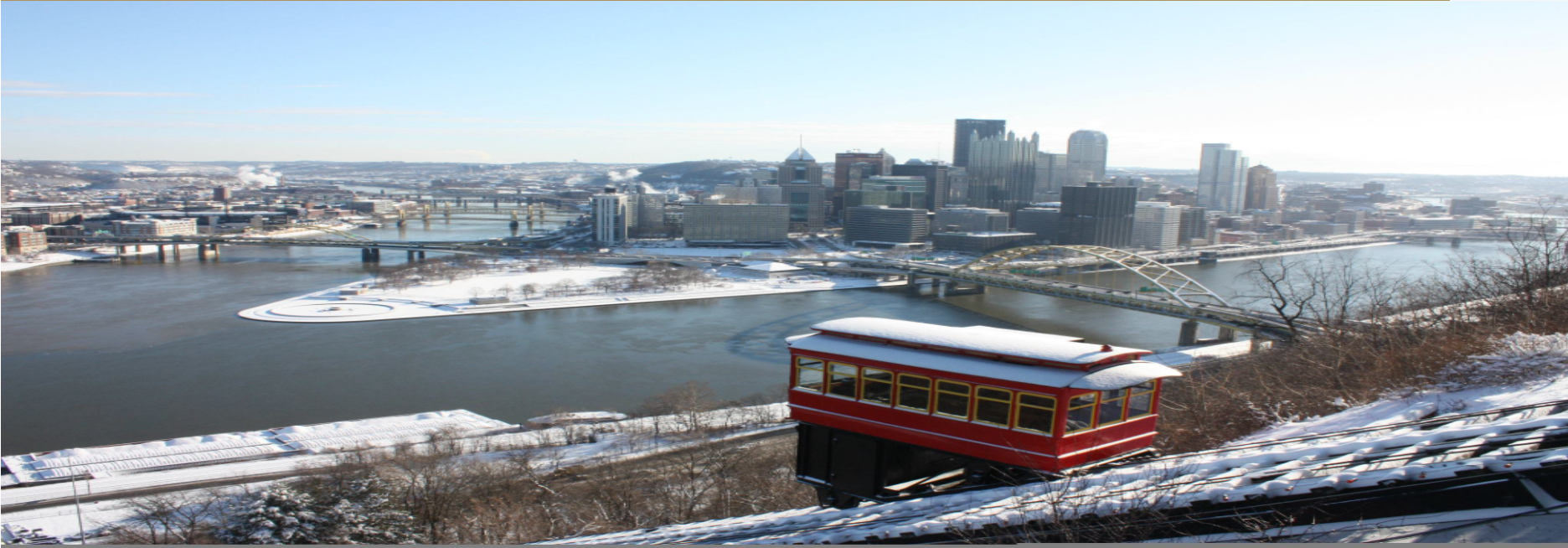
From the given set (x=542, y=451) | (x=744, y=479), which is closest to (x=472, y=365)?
(x=542, y=451)

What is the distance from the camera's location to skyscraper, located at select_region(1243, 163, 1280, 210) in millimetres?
35812

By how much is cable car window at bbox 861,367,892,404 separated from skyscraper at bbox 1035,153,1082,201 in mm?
40654

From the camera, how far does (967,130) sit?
47.4 meters

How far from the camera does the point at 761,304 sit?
556 inches

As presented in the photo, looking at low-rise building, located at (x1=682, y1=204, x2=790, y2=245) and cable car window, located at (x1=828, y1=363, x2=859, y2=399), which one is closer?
cable car window, located at (x1=828, y1=363, x2=859, y2=399)

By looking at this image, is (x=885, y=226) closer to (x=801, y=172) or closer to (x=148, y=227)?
(x=801, y=172)

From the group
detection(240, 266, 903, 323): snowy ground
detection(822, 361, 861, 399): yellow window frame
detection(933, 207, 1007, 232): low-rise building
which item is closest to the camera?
detection(822, 361, 861, 399): yellow window frame

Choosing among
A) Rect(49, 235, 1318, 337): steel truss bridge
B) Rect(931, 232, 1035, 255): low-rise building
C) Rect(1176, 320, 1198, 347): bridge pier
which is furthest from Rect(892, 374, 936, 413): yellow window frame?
Rect(931, 232, 1035, 255): low-rise building

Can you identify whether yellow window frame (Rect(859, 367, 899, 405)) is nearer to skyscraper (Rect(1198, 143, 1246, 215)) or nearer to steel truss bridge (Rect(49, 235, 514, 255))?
steel truss bridge (Rect(49, 235, 514, 255))

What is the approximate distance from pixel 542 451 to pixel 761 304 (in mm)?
8657

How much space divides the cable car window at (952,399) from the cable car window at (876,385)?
0.51ft

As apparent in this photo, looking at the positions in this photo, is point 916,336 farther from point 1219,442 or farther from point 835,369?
point 1219,442

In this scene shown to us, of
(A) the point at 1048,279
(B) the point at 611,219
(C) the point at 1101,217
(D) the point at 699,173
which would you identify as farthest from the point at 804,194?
(D) the point at 699,173

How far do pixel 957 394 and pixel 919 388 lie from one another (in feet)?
0.39
